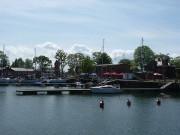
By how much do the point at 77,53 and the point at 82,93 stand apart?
90936 millimetres

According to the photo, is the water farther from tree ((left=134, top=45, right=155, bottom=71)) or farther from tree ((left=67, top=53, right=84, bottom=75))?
tree ((left=67, top=53, right=84, bottom=75))

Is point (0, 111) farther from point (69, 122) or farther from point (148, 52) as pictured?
point (148, 52)

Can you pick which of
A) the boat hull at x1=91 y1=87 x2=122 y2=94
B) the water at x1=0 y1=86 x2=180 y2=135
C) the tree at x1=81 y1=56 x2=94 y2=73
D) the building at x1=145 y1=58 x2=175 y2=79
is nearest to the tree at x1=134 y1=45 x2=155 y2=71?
the building at x1=145 y1=58 x2=175 y2=79

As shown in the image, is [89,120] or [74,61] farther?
[74,61]

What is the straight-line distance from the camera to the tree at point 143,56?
145 metres

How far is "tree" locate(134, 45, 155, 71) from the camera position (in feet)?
477

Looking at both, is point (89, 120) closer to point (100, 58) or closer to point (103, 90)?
point (103, 90)

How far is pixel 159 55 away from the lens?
539 feet

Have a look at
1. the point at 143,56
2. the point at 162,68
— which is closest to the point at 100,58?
the point at 143,56

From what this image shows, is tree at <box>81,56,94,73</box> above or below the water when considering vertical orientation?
above

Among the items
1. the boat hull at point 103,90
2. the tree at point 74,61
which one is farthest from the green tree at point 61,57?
the boat hull at point 103,90

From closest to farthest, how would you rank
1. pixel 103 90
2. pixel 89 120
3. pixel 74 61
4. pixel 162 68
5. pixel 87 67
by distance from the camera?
pixel 89 120, pixel 103 90, pixel 162 68, pixel 87 67, pixel 74 61

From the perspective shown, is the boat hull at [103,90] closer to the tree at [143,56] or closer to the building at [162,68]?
the building at [162,68]

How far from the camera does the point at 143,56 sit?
480 ft
